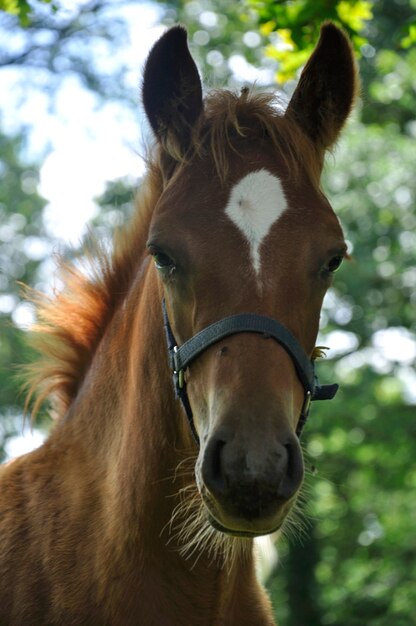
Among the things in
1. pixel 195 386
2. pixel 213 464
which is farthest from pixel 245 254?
pixel 213 464

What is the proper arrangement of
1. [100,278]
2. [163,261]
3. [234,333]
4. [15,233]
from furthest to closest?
[15,233]
[100,278]
[163,261]
[234,333]

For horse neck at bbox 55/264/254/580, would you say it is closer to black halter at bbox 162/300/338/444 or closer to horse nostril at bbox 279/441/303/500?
black halter at bbox 162/300/338/444

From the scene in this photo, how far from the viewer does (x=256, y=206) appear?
346 centimetres

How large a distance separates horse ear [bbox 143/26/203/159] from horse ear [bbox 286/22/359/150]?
0.45 metres

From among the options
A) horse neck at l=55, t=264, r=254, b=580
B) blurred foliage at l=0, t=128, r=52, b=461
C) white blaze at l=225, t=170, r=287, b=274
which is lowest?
blurred foliage at l=0, t=128, r=52, b=461

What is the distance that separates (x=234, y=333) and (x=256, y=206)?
54 cm

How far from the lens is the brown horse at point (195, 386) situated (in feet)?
10.3

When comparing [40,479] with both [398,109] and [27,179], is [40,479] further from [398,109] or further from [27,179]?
[27,179]

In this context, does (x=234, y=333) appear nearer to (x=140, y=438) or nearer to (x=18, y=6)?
(x=140, y=438)

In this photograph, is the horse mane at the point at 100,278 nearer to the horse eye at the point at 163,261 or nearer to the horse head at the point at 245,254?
the horse head at the point at 245,254

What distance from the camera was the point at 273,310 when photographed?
10.8ft

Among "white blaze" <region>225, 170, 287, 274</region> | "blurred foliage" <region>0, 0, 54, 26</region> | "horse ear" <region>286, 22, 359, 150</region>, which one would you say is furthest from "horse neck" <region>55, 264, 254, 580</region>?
"blurred foliage" <region>0, 0, 54, 26</region>

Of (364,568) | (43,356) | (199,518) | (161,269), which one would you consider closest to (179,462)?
(199,518)

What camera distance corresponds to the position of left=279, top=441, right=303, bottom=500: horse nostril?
297 centimetres
